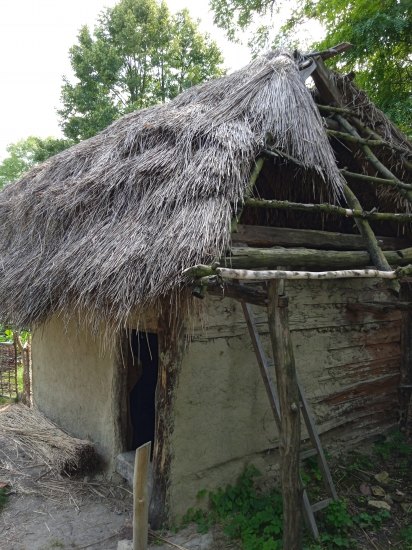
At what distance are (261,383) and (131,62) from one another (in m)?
14.9

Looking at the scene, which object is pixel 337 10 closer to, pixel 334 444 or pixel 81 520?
pixel 334 444

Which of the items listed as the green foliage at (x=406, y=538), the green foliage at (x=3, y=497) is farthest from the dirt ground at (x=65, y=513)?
the green foliage at (x=406, y=538)

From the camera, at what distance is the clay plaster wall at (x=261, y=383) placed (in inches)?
136

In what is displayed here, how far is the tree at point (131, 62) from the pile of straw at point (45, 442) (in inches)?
433

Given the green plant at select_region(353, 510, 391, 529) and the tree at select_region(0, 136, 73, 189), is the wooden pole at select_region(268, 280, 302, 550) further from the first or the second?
the tree at select_region(0, 136, 73, 189)

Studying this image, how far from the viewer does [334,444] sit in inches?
179

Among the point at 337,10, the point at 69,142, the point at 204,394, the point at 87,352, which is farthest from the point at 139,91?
the point at 204,394

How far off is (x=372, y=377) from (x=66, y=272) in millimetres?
3616

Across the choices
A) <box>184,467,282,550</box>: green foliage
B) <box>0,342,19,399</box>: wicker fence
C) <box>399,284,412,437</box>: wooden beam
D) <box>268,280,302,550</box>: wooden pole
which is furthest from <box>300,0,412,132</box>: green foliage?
<box>0,342,19,399</box>: wicker fence

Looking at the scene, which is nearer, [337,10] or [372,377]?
[372,377]

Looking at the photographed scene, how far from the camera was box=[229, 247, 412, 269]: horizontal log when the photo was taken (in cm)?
270

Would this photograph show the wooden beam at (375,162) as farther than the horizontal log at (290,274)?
Yes

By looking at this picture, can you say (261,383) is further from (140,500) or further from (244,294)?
(140,500)

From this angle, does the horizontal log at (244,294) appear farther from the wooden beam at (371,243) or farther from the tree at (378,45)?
the tree at (378,45)
